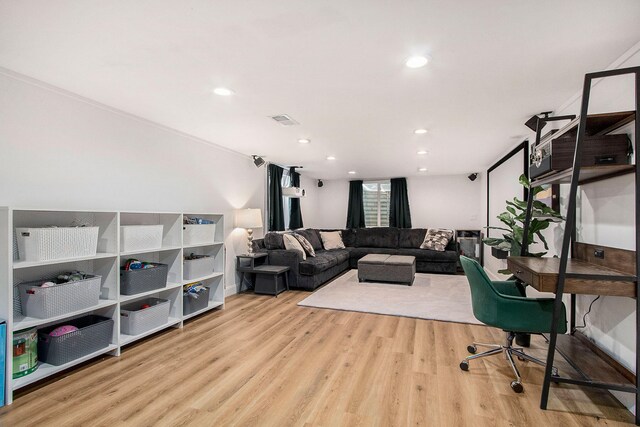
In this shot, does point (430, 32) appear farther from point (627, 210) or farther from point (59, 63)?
point (59, 63)

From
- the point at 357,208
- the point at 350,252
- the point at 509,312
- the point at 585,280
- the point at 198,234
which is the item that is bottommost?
the point at 350,252

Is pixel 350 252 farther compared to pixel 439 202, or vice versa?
pixel 439 202

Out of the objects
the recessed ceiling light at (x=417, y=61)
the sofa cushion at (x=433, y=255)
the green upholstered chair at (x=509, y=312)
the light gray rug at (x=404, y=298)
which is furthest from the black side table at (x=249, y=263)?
the recessed ceiling light at (x=417, y=61)

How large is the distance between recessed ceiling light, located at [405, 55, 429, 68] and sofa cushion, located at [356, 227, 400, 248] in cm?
554

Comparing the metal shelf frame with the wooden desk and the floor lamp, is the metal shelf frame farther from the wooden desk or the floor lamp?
the floor lamp

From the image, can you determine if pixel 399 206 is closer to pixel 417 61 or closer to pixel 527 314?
pixel 527 314

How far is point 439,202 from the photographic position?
7.68 metres

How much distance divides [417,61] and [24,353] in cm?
337

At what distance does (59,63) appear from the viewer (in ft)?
6.88

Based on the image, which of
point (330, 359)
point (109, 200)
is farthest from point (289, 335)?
point (109, 200)

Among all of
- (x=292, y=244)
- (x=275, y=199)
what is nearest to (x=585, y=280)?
(x=292, y=244)

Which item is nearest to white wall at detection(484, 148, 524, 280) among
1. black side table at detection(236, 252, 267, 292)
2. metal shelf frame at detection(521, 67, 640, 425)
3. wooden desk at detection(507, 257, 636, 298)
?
wooden desk at detection(507, 257, 636, 298)

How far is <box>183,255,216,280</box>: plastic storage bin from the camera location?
357 cm

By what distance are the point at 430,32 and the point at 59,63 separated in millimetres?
2444
